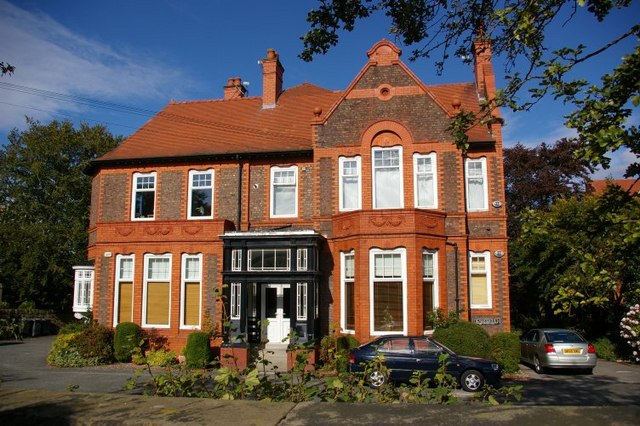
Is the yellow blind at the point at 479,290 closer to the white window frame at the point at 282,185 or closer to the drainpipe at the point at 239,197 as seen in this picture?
the white window frame at the point at 282,185

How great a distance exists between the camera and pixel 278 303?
19.9 m

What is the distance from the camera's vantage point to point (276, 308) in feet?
65.2

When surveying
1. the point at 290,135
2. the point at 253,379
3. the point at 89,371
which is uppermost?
the point at 290,135

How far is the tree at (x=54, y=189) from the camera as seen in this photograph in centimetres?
3878

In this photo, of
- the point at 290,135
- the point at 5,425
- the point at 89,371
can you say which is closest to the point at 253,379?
the point at 5,425

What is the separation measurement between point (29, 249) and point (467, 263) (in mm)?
→ 31997

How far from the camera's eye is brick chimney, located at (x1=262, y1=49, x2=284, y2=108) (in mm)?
24500

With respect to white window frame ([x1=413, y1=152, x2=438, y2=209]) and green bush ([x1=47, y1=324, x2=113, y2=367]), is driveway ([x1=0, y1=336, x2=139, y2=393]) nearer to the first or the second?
green bush ([x1=47, y1=324, x2=113, y2=367])

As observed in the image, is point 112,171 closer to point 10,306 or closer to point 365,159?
point 365,159

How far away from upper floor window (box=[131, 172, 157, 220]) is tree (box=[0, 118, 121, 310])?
1999cm

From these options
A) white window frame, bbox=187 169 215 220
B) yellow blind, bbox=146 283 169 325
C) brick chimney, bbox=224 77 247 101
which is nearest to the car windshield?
white window frame, bbox=187 169 215 220

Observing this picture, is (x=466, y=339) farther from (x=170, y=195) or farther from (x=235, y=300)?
(x=170, y=195)

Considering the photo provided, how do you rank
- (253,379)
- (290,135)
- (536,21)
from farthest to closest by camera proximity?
(290,135)
(536,21)
(253,379)

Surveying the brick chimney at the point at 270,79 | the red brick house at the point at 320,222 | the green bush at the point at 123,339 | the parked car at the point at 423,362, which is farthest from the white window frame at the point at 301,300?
the brick chimney at the point at 270,79
